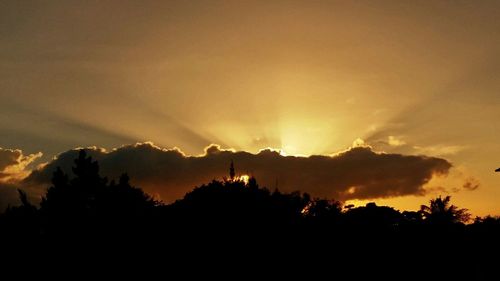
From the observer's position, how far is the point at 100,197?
30.9 metres

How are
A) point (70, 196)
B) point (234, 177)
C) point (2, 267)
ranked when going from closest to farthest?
point (234, 177), point (2, 267), point (70, 196)

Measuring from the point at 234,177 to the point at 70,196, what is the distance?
1338cm

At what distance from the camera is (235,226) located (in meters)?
25.5

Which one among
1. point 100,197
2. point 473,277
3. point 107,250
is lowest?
point 473,277

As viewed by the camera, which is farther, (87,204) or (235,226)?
(87,204)

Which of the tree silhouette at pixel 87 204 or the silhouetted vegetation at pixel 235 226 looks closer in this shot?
the silhouetted vegetation at pixel 235 226

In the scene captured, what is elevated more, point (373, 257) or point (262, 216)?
point (262, 216)

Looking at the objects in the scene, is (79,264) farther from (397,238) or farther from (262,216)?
(397,238)

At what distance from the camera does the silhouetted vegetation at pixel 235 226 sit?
1017 inches

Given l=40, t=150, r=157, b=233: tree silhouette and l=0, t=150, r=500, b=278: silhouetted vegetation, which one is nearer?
l=0, t=150, r=500, b=278: silhouetted vegetation

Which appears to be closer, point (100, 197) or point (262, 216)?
point (262, 216)

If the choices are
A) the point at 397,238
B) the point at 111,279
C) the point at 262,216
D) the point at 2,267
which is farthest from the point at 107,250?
the point at 397,238

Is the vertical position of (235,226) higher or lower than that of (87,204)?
lower

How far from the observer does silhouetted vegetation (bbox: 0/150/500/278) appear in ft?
84.8
